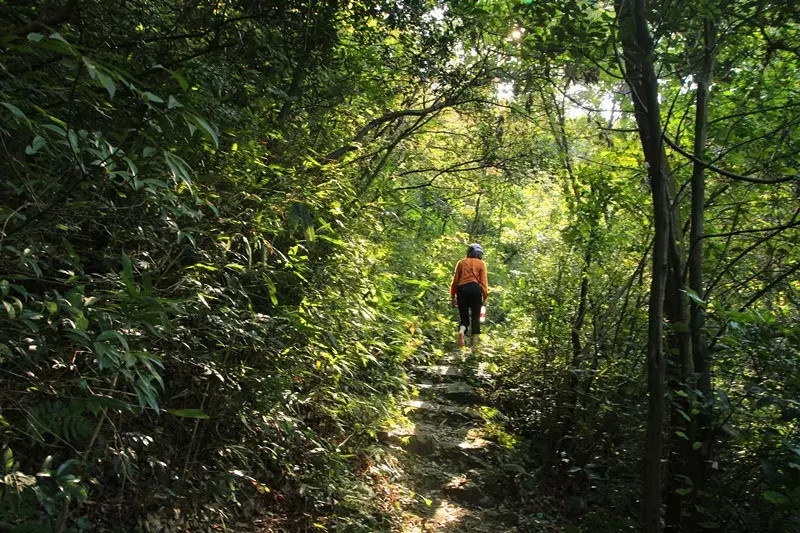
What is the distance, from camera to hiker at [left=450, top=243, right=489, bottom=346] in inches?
354

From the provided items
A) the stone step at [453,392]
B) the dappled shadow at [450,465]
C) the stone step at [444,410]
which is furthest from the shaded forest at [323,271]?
the stone step at [453,392]

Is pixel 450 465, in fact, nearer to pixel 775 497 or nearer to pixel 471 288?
pixel 471 288

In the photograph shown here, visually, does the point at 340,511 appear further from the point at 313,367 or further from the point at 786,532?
the point at 786,532

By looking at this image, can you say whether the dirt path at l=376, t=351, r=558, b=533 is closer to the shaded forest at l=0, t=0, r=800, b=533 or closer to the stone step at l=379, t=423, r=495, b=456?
the stone step at l=379, t=423, r=495, b=456

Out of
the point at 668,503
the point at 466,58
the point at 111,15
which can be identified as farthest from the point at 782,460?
the point at 466,58

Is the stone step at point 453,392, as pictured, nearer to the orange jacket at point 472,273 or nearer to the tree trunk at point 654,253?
the orange jacket at point 472,273

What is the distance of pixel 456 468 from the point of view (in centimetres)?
594

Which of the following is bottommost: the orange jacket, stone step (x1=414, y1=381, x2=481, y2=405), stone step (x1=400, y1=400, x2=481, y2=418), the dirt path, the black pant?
the dirt path

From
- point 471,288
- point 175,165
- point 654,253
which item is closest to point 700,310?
point 654,253

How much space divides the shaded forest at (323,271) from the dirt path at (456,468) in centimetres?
10

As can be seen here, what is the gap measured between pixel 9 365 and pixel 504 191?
7.95m

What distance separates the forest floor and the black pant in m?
1.80

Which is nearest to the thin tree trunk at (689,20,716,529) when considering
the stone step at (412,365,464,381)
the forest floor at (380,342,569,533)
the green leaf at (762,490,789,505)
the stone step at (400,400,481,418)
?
the green leaf at (762,490,789,505)

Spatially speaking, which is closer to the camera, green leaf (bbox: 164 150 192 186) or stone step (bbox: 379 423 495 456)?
green leaf (bbox: 164 150 192 186)
